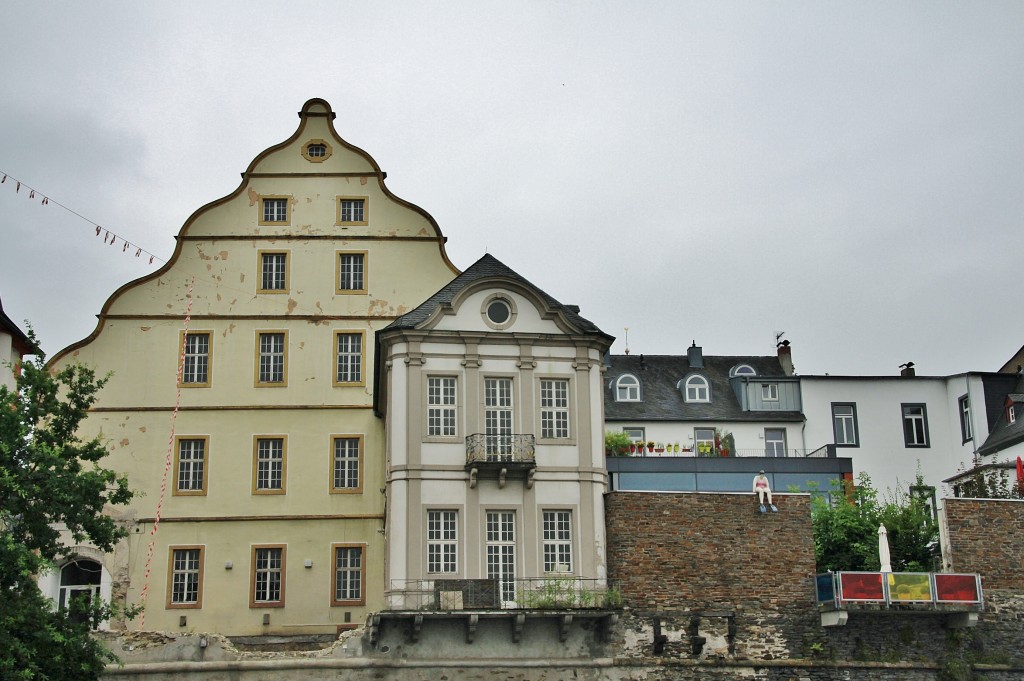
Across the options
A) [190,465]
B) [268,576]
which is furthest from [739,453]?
[190,465]

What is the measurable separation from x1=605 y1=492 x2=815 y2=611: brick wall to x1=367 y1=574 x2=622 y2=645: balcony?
42.8 inches

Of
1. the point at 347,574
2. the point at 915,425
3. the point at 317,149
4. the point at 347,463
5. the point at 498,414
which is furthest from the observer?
the point at 915,425

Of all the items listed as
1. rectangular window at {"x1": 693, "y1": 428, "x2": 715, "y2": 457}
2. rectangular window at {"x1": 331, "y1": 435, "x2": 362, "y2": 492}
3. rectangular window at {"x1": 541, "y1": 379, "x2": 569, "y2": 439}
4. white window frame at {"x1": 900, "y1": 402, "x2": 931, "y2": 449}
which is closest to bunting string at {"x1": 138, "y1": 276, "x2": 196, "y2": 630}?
rectangular window at {"x1": 331, "y1": 435, "x2": 362, "y2": 492}

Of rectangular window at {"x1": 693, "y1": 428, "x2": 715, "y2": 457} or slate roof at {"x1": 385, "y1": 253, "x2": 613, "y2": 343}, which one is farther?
rectangular window at {"x1": 693, "y1": 428, "x2": 715, "y2": 457}

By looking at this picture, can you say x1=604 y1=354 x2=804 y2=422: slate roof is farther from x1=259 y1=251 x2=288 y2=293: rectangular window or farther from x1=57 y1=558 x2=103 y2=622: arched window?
x1=57 y1=558 x2=103 y2=622: arched window

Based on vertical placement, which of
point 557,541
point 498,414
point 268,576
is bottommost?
point 268,576

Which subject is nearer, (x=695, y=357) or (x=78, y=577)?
(x=78, y=577)

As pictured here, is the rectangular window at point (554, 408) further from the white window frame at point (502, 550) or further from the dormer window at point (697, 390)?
the dormer window at point (697, 390)

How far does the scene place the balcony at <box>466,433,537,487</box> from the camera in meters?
38.5

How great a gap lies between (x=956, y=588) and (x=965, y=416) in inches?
661

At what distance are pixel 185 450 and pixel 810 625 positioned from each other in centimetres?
2024

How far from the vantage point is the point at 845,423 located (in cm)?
5438

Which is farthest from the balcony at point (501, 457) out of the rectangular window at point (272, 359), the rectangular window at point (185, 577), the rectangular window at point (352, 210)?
the rectangular window at point (352, 210)

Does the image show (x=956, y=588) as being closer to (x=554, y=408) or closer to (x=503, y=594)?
(x=554, y=408)
